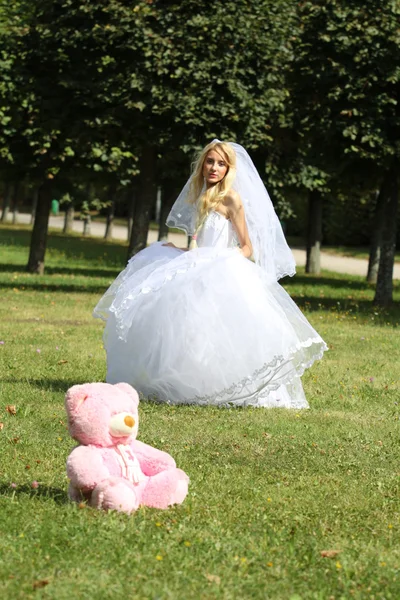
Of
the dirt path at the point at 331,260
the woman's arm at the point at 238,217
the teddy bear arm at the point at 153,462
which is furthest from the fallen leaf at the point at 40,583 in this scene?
the dirt path at the point at 331,260

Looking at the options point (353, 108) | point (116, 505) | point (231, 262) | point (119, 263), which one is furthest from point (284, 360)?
point (119, 263)

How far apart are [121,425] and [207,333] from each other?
363 centimetres

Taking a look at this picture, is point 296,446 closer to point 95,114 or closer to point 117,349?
point 117,349

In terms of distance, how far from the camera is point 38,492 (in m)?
6.45

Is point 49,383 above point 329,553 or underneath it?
underneath

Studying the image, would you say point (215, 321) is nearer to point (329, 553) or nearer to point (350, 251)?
point (329, 553)

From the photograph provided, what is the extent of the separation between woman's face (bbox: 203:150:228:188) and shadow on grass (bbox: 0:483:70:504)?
4.35 metres

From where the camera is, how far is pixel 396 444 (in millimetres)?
8398

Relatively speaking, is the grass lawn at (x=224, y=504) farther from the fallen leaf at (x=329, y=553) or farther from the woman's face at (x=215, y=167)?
the woman's face at (x=215, y=167)

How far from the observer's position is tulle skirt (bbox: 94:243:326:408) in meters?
9.53

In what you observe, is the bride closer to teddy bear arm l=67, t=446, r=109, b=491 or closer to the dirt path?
teddy bear arm l=67, t=446, r=109, b=491

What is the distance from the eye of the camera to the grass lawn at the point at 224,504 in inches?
196

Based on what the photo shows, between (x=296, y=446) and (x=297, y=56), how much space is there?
15434mm

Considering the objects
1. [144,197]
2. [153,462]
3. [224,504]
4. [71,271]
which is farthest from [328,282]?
[153,462]
